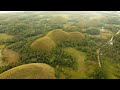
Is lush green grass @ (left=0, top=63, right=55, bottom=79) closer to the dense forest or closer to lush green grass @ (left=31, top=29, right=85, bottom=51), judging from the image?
the dense forest

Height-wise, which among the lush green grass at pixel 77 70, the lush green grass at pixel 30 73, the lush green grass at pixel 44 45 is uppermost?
the lush green grass at pixel 44 45

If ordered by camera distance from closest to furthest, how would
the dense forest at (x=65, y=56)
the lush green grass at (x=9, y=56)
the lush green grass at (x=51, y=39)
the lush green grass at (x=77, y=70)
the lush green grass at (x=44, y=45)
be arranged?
the lush green grass at (x=77, y=70) → the dense forest at (x=65, y=56) → the lush green grass at (x=9, y=56) → the lush green grass at (x=44, y=45) → the lush green grass at (x=51, y=39)

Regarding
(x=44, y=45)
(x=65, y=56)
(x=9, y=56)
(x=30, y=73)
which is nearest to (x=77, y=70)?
(x=65, y=56)

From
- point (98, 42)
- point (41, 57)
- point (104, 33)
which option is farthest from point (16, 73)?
point (104, 33)

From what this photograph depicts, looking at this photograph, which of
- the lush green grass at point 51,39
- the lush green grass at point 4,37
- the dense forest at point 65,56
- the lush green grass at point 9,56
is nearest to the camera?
the dense forest at point 65,56

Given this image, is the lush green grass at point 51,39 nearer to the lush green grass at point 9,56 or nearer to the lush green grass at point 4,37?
the lush green grass at point 9,56

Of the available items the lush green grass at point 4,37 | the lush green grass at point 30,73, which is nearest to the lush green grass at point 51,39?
the lush green grass at point 30,73

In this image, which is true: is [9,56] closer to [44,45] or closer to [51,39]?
[44,45]

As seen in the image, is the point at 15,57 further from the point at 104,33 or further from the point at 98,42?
the point at 104,33
